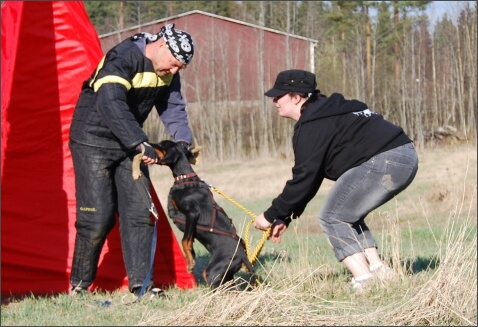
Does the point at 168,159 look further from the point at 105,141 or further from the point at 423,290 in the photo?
the point at 423,290

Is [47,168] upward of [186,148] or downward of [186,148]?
downward

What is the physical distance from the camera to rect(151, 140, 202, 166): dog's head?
229 inches

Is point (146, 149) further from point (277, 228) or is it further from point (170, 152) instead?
point (277, 228)

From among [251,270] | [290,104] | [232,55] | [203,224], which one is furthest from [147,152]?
[232,55]

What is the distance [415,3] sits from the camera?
27094mm

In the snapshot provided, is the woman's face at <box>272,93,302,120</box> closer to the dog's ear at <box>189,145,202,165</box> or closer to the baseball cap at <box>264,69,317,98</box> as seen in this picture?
the baseball cap at <box>264,69,317,98</box>

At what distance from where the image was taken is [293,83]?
222 inches

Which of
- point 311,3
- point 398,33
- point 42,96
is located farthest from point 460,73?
point 42,96

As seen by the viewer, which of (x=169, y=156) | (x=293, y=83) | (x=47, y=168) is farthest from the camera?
(x=47, y=168)

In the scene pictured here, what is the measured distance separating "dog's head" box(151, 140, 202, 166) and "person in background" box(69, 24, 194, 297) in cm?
9

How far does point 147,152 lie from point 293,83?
45.2 inches

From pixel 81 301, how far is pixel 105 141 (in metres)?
1.20

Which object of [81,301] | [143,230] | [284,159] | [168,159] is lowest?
[284,159]

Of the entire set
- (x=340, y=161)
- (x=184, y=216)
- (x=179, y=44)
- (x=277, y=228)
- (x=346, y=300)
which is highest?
(x=179, y=44)
